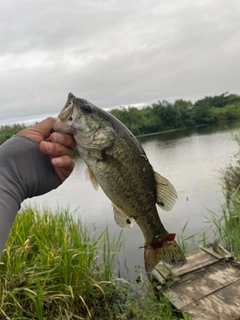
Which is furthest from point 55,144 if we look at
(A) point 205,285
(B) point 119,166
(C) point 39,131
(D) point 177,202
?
(D) point 177,202

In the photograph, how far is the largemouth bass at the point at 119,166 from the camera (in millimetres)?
2053

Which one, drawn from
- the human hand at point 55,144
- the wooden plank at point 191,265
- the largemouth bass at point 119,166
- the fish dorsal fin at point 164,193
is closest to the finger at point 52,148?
the human hand at point 55,144

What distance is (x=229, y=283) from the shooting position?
18.0 ft

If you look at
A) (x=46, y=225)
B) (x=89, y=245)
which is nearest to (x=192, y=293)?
(x=89, y=245)

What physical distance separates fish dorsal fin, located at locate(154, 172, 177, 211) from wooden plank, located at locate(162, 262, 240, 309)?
11.5 ft

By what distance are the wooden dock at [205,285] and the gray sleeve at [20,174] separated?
11.9 feet

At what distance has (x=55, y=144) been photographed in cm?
207

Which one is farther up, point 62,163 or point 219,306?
point 62,163

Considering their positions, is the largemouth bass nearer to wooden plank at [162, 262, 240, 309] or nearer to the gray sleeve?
the gray sleeve

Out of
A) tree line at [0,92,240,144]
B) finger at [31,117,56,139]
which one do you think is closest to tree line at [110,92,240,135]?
tree line at [0,92,240,144]

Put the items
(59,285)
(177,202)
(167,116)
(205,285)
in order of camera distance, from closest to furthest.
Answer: (59,285)
(205,285)
(177,202)
(167,116)

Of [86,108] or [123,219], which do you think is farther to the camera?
[123,219]

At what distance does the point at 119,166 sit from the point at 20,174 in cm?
71

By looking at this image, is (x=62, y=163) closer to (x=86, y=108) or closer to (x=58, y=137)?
(x=58, y=137)
